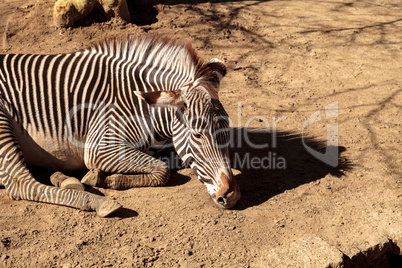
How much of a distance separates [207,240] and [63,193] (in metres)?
1.57

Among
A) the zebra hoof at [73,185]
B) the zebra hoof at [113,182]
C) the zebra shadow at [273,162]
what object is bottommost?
the zebra shadow at [273,162]

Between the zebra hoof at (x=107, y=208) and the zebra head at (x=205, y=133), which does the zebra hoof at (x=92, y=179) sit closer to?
the zebra hoof at (x=107, y=208)

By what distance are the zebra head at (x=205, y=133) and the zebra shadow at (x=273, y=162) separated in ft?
1.22

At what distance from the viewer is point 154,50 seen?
16.9 ft

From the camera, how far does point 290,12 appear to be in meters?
9.30

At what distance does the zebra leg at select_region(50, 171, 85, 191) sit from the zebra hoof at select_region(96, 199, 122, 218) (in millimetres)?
463

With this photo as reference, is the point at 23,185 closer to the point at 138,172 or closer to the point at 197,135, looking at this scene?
the point at 138,172

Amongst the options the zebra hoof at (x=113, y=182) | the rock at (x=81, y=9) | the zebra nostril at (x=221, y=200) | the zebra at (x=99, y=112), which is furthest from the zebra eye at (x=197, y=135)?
the rock at (x=81, y=9)

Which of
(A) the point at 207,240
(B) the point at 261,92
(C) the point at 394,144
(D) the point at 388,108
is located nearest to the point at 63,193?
(A) the point at 207,240

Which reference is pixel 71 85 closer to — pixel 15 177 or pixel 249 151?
pixel 15 177

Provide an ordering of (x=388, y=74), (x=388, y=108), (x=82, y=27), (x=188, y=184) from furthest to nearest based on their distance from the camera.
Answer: (x=82, y=27) < (x=388, y=74) < (x=388, y=108) < (x=188, y=184)

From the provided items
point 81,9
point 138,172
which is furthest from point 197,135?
point 81,9

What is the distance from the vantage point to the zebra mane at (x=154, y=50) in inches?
195

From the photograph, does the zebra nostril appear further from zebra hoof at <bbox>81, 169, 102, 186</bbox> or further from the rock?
the rock
